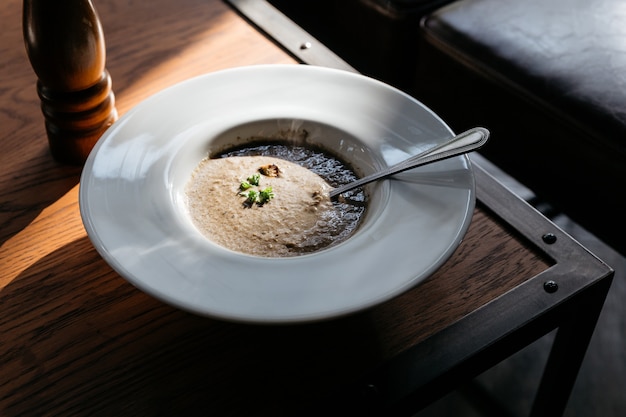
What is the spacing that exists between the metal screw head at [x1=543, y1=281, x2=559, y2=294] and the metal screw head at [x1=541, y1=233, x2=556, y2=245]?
0.06 meters

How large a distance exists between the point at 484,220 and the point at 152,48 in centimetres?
50

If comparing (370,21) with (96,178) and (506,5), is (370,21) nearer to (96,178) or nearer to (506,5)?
(506,5)

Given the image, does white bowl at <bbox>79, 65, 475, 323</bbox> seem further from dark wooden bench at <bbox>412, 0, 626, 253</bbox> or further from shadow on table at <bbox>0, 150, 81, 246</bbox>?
dark wooden bench at <bbox>412, 0, 626, 253</bbox>

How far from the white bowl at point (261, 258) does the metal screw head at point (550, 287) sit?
12cm

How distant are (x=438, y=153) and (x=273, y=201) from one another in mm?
153

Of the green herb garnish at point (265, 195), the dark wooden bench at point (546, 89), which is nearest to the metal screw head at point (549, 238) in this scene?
the green herb garnish at point (265, 195)

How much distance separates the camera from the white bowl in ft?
1.69

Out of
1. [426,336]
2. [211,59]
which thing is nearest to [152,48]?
[211,59]

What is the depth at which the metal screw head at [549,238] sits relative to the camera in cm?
67

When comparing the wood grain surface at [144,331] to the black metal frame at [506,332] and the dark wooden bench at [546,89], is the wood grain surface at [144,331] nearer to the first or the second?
the black metal frame at [506,332]

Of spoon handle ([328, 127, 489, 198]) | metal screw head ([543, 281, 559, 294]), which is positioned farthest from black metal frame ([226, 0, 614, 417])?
spoon handle ([328, 127, 489, 198])

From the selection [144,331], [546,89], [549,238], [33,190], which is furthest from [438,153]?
[546,89]

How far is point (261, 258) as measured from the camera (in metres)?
0.54

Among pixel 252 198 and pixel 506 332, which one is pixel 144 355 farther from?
pixel 506 332
